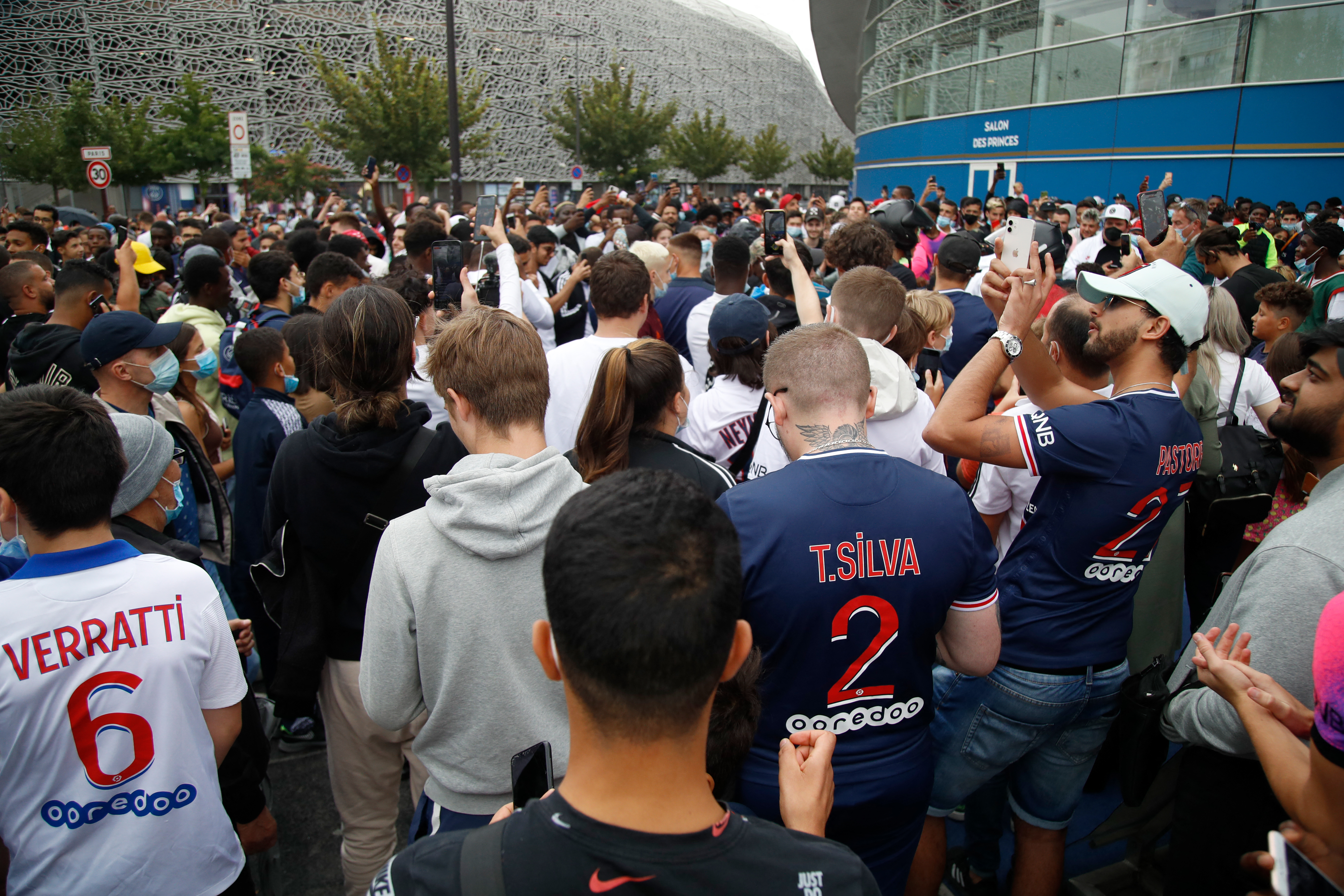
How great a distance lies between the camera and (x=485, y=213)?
5230 mm

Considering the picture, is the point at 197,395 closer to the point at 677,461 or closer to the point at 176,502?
the point at 176,502

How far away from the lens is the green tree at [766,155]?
57688 millimetres

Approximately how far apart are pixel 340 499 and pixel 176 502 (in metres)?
0.75

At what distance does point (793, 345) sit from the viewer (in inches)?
92.7

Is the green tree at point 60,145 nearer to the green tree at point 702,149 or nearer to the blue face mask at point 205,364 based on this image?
the green tree at point 702,149

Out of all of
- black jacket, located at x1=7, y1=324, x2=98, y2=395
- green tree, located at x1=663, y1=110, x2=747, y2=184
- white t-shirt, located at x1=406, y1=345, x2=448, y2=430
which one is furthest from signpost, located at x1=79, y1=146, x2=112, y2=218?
green tree, located at x1=663, y1=110, x2=747, y2=184

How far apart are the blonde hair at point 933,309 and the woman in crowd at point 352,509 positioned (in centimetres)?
294

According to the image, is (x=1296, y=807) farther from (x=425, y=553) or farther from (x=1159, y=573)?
(x=425, y=553)

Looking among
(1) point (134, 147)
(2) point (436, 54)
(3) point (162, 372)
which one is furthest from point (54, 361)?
(2) point (436, 54)

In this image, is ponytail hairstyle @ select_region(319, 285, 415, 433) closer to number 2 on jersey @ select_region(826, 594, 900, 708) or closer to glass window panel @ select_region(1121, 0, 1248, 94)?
number 2 on jersey @ select_region(826, 594, 900, 708)

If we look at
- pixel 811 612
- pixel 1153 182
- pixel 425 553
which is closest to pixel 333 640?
pixel 425 553

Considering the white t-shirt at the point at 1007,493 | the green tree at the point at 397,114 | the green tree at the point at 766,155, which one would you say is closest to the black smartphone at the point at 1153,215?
the white t-shirt at the point at 1007,493

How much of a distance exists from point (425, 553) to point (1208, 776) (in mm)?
2269

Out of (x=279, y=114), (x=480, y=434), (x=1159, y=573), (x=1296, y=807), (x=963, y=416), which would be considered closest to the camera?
(x=1296, y=807)
